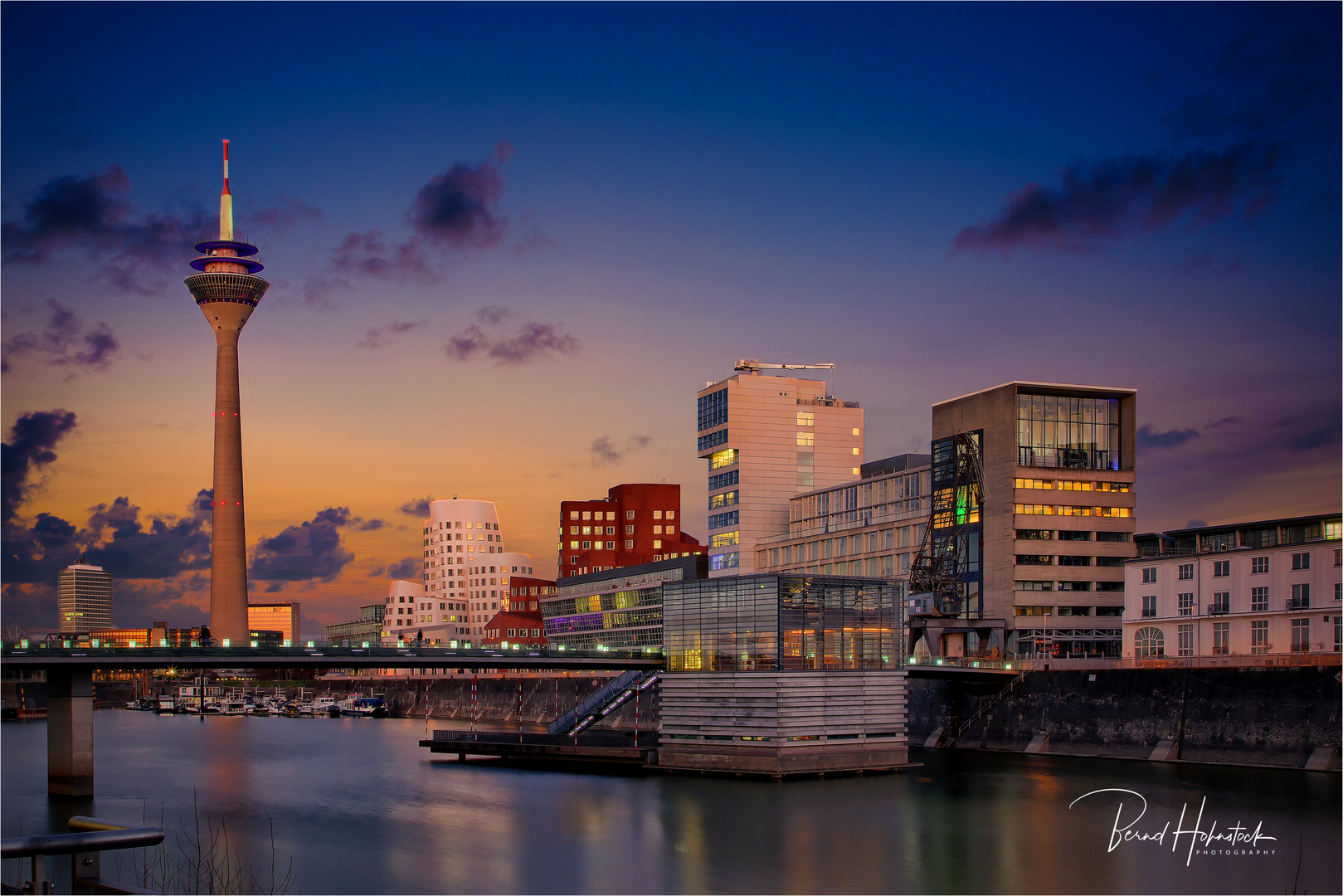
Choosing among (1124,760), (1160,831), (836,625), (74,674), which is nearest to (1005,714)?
(1124,760)

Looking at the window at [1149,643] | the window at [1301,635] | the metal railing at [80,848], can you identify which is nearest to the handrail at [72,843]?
the metal railing at [80,848]

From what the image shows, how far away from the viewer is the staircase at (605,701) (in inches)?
4220

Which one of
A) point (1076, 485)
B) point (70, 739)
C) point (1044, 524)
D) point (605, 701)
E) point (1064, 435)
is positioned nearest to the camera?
point (70, 739)

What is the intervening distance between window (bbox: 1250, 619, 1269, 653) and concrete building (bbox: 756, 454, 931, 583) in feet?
154

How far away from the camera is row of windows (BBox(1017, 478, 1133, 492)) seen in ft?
452

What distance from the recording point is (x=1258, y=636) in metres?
102

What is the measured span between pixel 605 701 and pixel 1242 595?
53805mm

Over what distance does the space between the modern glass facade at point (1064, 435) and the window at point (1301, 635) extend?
1655 inches

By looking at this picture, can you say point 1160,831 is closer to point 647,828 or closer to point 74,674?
point 647,828

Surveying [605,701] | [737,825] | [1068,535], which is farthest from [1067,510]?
[737,825]

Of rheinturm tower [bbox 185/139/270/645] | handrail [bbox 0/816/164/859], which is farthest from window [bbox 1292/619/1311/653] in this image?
rheinturm tower [bbox 185/139/270/645]

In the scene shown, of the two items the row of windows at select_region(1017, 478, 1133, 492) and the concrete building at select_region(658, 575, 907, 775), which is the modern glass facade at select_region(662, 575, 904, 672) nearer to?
the concrete building at select_region(658, 575, 907, 775)

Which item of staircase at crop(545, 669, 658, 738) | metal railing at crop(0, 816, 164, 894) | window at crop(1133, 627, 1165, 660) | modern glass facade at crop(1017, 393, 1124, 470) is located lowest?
staircase at crop(545, 669, 658, 738)

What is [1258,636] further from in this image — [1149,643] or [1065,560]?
[1065,560]
